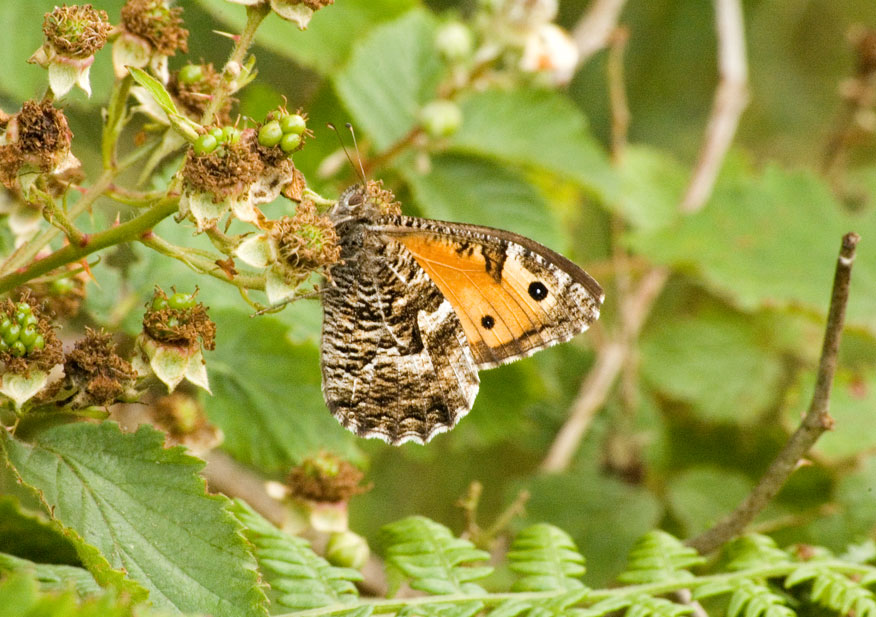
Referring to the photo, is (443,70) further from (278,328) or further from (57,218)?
(57,218)

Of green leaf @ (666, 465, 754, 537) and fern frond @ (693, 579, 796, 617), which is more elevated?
green leaf @ (666, 465, 754, 537)

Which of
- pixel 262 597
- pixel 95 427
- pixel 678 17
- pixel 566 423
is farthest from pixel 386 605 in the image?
pixel 678 17

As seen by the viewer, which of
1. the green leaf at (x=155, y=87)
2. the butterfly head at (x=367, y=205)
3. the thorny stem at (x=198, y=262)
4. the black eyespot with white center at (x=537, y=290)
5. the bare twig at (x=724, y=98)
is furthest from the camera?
the bare twig at (x=724, y=98)

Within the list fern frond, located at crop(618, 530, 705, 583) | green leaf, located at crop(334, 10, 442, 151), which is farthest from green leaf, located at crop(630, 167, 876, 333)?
fern frond, located at crop(618, 530, 705, 583)

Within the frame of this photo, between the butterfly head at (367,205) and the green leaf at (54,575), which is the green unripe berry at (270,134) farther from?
the green leaf at (54,575)

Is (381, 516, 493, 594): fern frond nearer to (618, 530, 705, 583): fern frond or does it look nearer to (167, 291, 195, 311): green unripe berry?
(618, 530, 705, 583): fern frond

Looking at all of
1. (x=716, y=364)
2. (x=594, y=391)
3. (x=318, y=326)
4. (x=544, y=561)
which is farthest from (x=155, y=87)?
(x=716, y=364)

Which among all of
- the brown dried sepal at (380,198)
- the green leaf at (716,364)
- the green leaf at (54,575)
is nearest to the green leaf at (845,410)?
the green leaf at (716,364)
